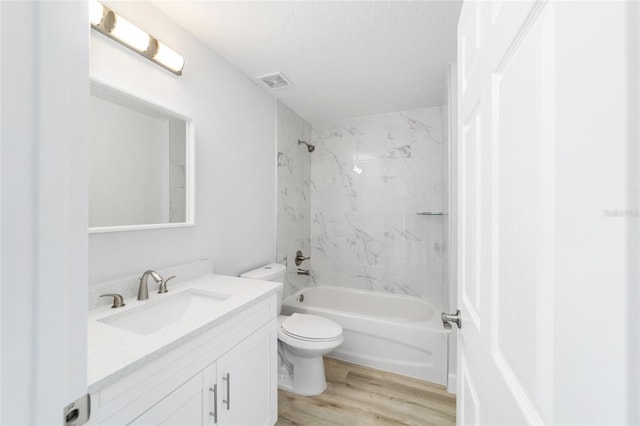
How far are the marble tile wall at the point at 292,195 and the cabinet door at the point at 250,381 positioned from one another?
3.77 ft

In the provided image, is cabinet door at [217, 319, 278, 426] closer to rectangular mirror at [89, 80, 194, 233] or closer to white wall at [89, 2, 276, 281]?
white wall at [89, 2, 276, 281]

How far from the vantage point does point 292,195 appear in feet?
9.27

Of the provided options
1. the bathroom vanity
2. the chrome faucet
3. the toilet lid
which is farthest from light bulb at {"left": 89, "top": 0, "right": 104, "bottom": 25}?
the toilet lid

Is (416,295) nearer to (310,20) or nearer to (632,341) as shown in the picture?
(310,20)

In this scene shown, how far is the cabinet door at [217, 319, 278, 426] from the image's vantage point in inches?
44.9

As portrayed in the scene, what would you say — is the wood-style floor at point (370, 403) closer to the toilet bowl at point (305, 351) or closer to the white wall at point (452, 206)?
the toilet bowl at point (305, 351)

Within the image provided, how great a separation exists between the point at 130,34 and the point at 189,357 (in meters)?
1.44

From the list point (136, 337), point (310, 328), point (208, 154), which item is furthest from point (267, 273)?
point (136, 337)

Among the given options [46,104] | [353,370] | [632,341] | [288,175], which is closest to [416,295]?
[353,370]

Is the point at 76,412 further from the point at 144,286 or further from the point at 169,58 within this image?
the point at 169,58

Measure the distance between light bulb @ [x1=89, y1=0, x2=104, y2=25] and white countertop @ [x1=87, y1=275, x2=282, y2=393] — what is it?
1182mm

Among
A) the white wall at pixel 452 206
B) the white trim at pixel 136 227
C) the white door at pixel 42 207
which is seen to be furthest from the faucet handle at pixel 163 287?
the white wall at pixel 452 206

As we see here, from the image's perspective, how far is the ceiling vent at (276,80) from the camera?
2055mm

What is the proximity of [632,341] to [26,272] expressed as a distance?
64 centimetres
